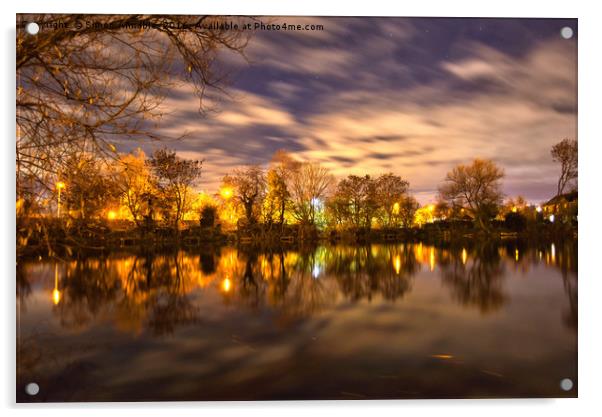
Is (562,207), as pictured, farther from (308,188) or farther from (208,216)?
(208,216)

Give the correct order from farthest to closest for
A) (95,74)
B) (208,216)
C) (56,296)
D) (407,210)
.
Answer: (208,216)
(407,210)
(56,296)
(95,74)

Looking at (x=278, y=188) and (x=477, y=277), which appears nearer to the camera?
(x=278, y=188)

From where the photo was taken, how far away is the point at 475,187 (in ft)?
13.0

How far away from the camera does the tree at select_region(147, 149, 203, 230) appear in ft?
12.5

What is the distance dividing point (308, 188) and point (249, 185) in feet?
2.30

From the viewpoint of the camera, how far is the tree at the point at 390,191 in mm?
3998

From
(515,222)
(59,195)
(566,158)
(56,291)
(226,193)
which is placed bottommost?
(56,291)

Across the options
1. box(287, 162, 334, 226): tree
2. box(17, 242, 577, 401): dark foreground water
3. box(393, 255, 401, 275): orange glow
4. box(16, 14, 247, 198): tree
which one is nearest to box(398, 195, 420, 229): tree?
box(17, 242, 577, 401): dark foreground water

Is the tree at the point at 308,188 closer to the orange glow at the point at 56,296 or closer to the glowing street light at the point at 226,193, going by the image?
the glowing street light at the point at 226,193

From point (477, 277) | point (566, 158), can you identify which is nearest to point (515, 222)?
point (477, 277)

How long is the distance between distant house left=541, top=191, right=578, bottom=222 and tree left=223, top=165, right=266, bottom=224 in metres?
3.11

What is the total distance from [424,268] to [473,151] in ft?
7.93

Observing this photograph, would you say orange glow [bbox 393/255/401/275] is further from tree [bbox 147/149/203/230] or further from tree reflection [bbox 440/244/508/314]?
tree [bbox 147/149/203/230]
